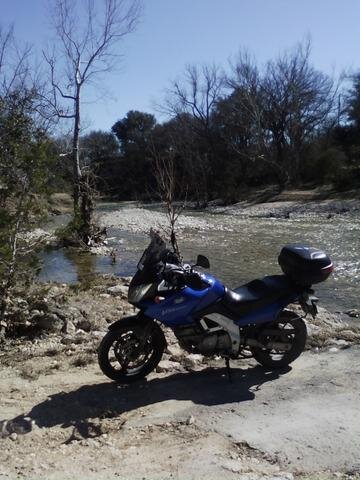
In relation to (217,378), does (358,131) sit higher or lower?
higher

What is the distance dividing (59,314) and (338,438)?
3768 mm

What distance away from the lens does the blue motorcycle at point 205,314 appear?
15.3 ft

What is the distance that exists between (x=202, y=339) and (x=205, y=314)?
0.77 feet

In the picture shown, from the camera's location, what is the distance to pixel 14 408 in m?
4.19

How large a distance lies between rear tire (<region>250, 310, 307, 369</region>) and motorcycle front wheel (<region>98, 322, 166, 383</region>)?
0.98 m

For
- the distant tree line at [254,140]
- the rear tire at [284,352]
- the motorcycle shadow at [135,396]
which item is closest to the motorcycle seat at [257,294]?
the rear tire at [284,352]

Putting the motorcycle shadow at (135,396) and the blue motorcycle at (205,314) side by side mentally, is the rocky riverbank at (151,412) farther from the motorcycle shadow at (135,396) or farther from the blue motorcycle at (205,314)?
the blue motorcycle at (205,314)

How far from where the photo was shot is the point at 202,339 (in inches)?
190

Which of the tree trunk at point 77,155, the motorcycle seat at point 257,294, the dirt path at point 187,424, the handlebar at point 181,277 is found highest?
the tree trunk at point 77,155

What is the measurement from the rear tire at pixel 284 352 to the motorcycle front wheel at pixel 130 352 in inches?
38.5

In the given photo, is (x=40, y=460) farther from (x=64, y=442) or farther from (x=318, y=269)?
(x=318, y=269)

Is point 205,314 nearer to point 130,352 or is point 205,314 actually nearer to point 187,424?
point 130,352

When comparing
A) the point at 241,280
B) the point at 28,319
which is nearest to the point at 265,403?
the point at 28,319

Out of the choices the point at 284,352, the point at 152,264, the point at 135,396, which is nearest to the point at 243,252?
the point at 284,352
